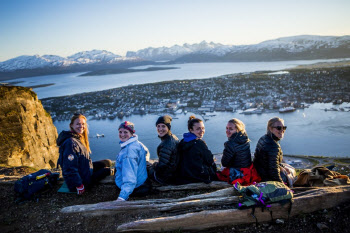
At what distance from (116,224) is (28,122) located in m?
15.7

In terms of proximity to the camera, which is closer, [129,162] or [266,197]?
[266,197]

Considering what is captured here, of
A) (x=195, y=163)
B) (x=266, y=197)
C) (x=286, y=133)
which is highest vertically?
(x=195, y=163)

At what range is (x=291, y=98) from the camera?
65.8 m

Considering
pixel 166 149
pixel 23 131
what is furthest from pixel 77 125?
pixel 23 131

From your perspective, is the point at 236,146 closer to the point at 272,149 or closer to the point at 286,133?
the point at 272,149

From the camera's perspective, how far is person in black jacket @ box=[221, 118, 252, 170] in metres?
4.36

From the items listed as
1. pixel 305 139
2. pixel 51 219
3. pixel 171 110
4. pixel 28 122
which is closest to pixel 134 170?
pixel 51 219

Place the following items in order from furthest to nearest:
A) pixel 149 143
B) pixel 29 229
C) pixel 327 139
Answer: pixel 149 143
pixel 327 139
pixel 29 229

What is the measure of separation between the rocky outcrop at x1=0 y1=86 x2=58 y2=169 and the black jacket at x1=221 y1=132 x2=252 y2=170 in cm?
1208

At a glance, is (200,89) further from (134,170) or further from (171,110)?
(134,170)

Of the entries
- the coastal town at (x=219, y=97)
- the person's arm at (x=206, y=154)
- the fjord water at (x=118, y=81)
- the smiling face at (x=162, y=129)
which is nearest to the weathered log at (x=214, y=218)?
the person's arm at (x=206, y=154)

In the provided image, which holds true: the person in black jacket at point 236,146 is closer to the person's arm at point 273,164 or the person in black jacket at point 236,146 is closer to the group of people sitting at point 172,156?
the group of people sitting at point 172,156

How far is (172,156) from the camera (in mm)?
4406

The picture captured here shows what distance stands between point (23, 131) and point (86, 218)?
45.9 ft
